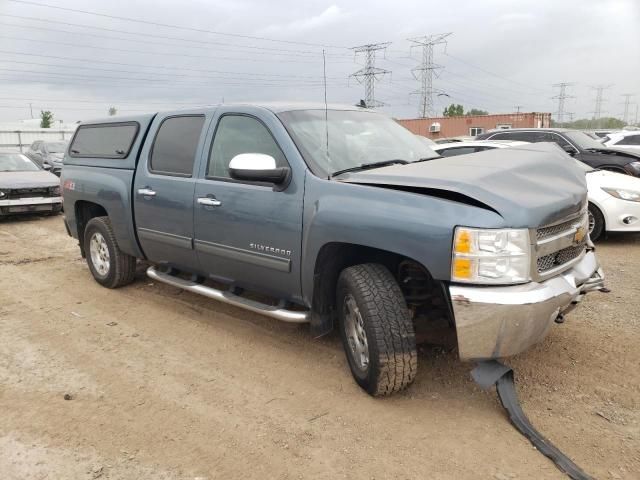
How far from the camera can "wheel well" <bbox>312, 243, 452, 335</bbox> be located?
3.40 meters

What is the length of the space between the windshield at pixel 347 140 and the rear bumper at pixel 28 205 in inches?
349

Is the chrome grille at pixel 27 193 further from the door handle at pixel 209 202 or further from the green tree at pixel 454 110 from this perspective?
the green tree at pixel 454 110

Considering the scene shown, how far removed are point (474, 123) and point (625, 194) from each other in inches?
1196

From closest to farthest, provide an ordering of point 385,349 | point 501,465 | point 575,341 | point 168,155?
point 501,465
point 385,349
point 575,341
point 168,155

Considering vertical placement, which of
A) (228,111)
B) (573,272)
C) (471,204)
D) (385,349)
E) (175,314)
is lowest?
(175,314)

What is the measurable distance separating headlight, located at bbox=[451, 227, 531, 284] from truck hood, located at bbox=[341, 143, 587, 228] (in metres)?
0.09

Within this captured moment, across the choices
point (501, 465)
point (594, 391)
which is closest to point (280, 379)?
point (501, 465)

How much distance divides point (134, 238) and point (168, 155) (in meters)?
0.95

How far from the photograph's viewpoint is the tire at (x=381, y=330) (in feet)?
10.1

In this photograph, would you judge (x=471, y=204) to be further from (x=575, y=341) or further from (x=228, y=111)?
(x=228, y=111)

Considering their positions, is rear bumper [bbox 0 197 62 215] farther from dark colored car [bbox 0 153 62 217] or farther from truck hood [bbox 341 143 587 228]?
truck hood [bbox 341 143 587 228]

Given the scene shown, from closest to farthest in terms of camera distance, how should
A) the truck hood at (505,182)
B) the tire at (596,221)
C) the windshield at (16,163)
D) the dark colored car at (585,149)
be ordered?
the truck hood at (505,182), the tire at (596,221), the dark colored car at (585,149), the windshield at (16,163)

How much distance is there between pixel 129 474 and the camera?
8.75ft

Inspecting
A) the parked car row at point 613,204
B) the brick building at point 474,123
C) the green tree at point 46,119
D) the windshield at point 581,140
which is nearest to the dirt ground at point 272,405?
the parked car row at point 613,204
